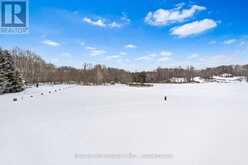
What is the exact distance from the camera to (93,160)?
187 inches

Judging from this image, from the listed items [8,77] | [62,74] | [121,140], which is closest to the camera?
[121,140]

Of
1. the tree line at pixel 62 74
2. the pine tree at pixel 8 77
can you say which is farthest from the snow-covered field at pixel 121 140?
the tree line at pixel 62 74

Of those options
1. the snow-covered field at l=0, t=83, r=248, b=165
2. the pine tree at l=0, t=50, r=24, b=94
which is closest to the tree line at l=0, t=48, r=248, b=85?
the pine tree at l=0, t=50, r=24, b=94

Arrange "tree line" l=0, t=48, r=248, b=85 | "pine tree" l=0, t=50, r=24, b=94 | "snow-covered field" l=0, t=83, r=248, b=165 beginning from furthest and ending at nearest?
"tree line" l=0, t=48, r=248, b=85
"pine tree" l=0, t=50, r=24, b=94
"snow-covered field" l=0, t=83, r=248, b=165

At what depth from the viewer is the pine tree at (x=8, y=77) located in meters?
Result: 21.9

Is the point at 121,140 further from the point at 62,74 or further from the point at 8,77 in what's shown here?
the point at 62,74

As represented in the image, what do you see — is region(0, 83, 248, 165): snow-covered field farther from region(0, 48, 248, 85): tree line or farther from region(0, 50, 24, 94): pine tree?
region(0, 48, 248, 85): tree line

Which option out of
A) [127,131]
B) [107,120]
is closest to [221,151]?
[127,131]

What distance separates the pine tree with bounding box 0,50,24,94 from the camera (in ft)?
71.7

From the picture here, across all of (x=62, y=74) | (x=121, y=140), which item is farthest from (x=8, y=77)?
(x=62, y=74)

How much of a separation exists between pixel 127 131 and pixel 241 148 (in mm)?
3372

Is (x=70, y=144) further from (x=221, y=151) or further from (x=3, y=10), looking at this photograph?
(x=3, y=10)

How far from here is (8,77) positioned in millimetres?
23328

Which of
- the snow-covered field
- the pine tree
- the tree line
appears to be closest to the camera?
the snow-covered field
